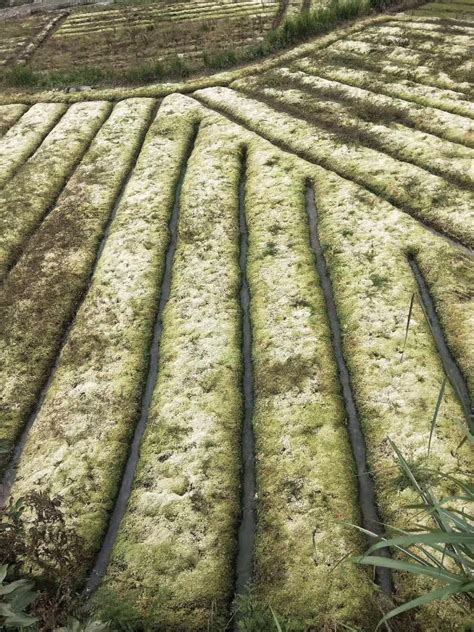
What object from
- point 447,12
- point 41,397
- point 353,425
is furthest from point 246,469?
point 447,12

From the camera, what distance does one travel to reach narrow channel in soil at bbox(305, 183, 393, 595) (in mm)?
13528

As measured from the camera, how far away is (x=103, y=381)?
63.2 feet

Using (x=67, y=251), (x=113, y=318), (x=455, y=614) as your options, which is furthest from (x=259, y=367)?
(x=67, y=251)

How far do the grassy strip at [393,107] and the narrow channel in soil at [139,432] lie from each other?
17634mm

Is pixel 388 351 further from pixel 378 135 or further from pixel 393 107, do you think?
pixel 393 107

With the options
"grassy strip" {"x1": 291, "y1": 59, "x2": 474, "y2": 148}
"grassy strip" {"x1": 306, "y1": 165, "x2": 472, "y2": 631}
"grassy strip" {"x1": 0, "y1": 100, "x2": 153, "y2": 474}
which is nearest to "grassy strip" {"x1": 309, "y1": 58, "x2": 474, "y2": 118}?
"grassy strip" {"x1": 291, "y1": 59, "x2": 474, "y2": 148}

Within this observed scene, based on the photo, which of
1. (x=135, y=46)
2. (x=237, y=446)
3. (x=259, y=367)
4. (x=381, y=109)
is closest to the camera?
(x=237, y=446)

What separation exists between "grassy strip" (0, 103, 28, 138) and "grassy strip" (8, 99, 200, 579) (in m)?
19.0

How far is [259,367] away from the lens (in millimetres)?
18922

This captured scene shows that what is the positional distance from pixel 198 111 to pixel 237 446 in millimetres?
30420

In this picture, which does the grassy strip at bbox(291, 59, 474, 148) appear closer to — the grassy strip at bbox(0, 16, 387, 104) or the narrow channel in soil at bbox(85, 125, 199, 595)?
the grassy strip at bbox(0, 16, 387, 104)

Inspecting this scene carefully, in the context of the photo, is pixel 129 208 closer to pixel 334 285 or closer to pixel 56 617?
pixel 334 285

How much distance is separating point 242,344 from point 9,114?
36.5 metres

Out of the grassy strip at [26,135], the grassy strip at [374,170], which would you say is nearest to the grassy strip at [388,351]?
the grassy strip at [374,170]
